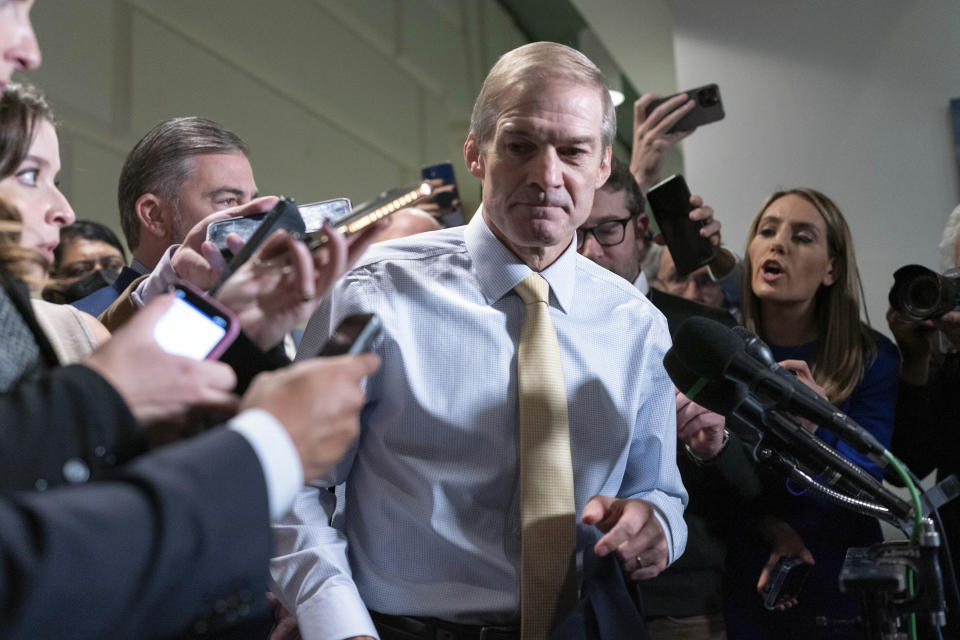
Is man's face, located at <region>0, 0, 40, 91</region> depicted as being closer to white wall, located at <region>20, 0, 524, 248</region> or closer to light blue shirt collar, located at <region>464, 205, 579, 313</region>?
light blue shirt collar, located at <region>464, 205, 579, 313</region>

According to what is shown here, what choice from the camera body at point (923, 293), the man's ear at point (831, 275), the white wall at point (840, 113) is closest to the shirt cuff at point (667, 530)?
the camera body at point (923, 293)

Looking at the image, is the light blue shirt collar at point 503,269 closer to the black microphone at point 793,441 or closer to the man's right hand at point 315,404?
the black microphone at point 793,441

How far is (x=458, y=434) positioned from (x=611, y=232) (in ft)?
3.66

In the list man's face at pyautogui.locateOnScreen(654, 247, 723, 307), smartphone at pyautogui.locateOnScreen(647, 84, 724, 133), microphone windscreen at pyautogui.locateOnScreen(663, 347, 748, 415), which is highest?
smartphone at pyautogui.locateOnScreen(647, 84, 724, 133)

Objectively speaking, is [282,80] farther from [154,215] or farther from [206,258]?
[206,258]

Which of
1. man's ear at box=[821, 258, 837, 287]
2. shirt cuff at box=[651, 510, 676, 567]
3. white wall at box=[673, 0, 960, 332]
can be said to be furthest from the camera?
white wall at box=[673, 0, 960, 332]

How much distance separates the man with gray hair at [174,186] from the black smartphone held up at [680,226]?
3.52 ft

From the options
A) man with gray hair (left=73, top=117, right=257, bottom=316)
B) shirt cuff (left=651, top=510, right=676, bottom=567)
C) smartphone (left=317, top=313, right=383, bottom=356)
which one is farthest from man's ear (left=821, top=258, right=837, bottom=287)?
smartphone (left=317, top=313, right=383, bottom=356)

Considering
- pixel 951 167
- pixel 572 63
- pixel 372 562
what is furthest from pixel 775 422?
pixel 951 167

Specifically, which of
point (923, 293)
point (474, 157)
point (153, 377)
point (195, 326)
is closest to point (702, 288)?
point (923, 293)

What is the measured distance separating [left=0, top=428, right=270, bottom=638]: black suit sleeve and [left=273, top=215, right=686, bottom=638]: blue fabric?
556 mm

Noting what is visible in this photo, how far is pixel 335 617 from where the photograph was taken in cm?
132

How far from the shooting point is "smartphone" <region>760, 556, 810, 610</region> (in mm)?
1959

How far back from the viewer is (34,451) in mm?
817
